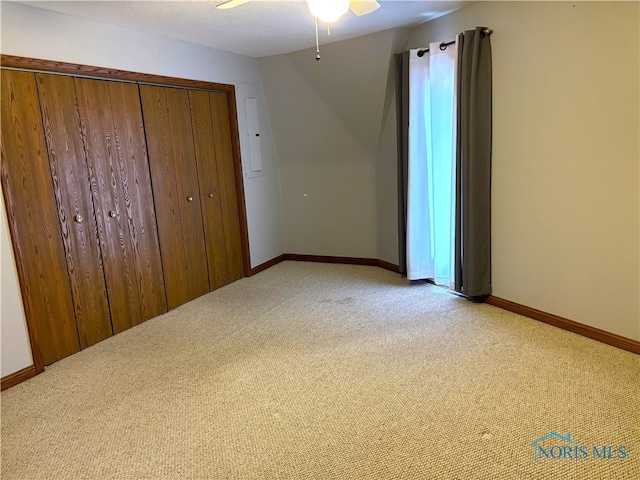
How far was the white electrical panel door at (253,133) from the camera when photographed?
4.46 m

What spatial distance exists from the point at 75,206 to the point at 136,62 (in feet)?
3.85

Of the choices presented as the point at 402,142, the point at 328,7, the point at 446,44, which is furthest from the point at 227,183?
the point at 328,7

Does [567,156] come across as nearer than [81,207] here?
Yes

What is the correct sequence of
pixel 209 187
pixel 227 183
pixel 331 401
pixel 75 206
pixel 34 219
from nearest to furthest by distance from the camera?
pixel 331 401
pixel 34 219
pixel 75 206
pixel 209 187
pixel 227 183

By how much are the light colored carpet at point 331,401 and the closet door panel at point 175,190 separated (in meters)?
0.54

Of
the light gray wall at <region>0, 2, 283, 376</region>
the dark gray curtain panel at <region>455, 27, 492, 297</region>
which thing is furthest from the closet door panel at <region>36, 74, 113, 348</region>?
the dark gray curtain panel at <region>455, 27, 492, 297</region>

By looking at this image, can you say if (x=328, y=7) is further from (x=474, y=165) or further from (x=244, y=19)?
(x=474, y=165)

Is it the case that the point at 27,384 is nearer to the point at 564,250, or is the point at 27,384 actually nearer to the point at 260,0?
the point at 260,0

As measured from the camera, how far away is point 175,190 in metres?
3.76

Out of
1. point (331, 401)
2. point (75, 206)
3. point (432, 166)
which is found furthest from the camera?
point (432, 166)

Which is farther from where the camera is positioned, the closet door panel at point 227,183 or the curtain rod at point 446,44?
the closet door panel at point 227,183

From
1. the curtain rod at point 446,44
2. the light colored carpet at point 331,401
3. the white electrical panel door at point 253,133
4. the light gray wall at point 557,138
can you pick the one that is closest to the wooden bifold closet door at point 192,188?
the white electrical panel door at point 253,133

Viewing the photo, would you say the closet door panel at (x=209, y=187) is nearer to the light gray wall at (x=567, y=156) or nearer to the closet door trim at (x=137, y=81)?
the closet door trim at (x=137, y=81)

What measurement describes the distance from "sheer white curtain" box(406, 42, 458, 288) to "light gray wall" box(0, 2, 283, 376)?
1.65 metres
